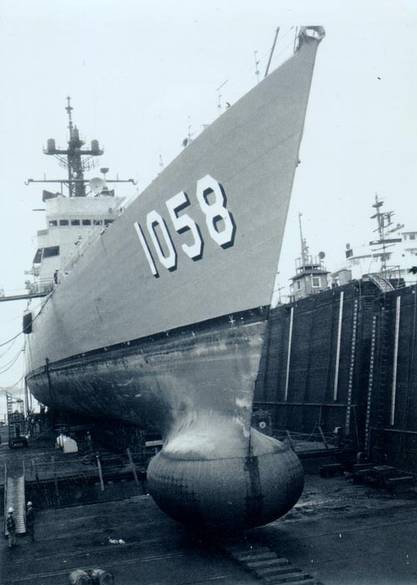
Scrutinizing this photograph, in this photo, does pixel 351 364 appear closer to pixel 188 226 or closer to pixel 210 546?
pixel 188 226

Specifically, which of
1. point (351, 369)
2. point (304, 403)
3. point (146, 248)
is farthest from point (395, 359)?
point (146, 248)

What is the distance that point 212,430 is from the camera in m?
5.68

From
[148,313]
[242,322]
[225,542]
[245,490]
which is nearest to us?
[245,490]

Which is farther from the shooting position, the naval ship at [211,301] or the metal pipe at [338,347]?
the metal pipe at [338,347]

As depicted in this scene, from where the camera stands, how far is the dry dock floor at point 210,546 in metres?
4.84

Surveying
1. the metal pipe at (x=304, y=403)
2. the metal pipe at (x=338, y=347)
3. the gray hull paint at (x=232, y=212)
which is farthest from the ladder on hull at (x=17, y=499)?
the metal pipe at (x=338, y=347)

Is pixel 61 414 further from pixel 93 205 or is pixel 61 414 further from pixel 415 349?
pixel 415 349

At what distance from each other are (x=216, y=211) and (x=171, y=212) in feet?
2.63

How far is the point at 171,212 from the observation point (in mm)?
6688

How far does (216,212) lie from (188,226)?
0.44 m

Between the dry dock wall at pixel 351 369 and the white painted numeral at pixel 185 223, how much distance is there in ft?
15.7

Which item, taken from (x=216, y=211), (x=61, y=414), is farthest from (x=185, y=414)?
(x=61, y=414)

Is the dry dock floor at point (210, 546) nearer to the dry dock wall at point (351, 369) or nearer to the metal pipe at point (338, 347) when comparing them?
the dry dock wall at point (351, 369)

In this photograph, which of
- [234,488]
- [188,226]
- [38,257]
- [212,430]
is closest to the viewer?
[234,488]
